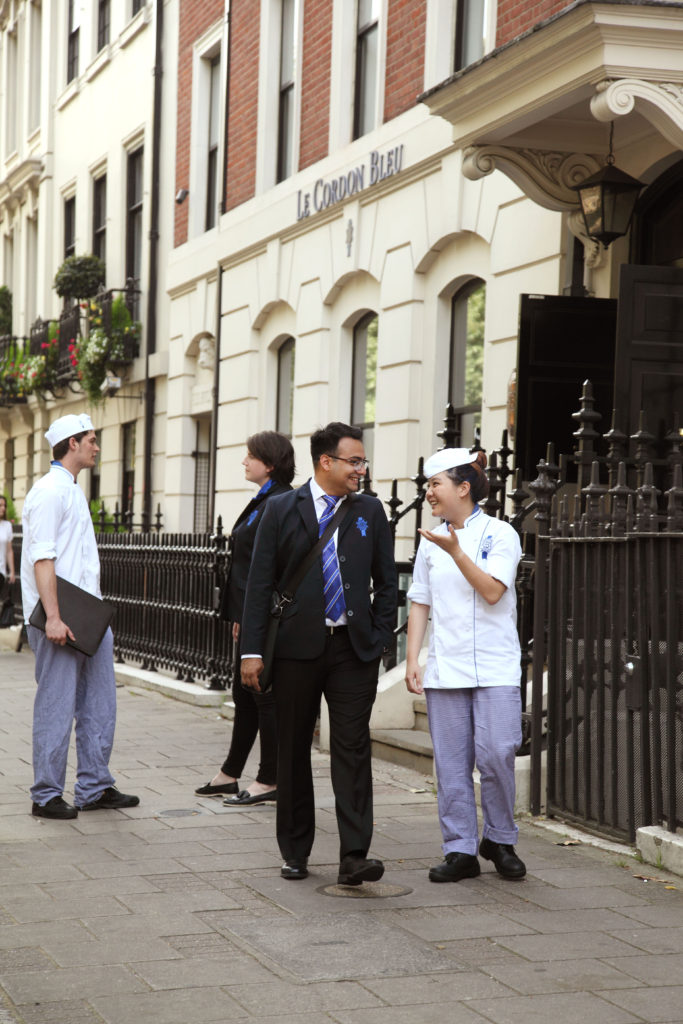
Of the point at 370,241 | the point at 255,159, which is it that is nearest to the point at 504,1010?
the point at 370,241

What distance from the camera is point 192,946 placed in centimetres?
512

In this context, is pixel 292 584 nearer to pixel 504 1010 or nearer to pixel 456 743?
pixel 456 743

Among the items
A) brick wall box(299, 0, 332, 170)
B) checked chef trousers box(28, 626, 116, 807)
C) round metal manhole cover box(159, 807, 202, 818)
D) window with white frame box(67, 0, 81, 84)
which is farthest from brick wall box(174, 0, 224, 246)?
round metal manhole cover box(159, 807, 202, 818)

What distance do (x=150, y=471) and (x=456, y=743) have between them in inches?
668

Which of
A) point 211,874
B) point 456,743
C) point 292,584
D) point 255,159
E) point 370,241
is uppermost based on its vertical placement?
point 255,159

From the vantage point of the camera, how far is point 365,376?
16.2m

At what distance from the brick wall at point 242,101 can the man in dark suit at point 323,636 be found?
42.6 ft

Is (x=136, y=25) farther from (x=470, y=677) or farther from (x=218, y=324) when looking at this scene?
(x=470, y=677)

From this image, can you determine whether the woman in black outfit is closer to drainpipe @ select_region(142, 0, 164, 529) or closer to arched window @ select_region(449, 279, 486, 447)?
arched window @ select_region(449, 279, 486, 447)

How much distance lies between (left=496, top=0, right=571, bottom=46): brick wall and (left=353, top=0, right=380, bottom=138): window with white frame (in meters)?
2.97

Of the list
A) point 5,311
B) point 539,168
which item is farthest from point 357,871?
point 5,311

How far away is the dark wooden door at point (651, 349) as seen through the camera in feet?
32.8

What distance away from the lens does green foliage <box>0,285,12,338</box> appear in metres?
31.8

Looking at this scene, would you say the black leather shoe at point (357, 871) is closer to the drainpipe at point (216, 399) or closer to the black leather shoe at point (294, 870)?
the black leather shoe at point (294, 870)
